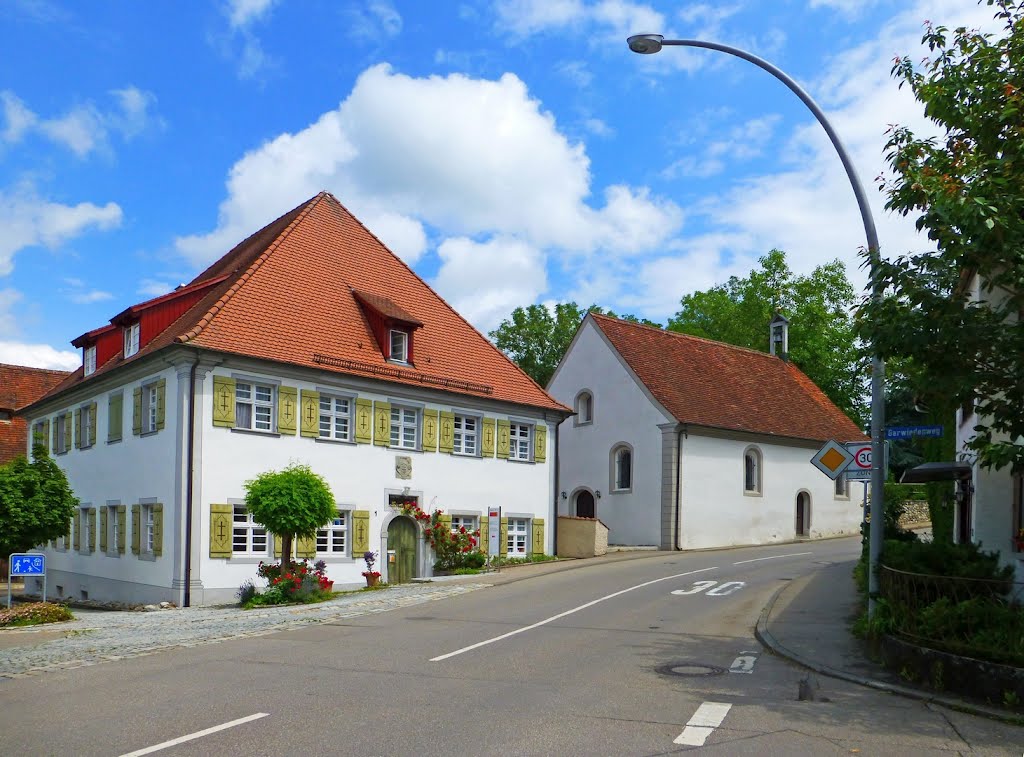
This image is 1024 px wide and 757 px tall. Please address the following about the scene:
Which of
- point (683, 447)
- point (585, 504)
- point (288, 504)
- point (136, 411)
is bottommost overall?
point (585, 504)

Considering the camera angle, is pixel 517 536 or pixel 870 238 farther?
pixel 517 536

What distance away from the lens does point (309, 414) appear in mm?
26172

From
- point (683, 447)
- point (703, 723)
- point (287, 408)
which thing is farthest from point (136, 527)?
point (703, 723)

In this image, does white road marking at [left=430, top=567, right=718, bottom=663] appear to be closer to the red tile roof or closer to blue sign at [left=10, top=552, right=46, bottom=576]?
blue sign at [left=10, top=552, right=46, bottom=576]

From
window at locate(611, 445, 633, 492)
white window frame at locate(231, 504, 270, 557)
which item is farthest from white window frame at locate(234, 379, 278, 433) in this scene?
window at locate(611, 445, 633, 492)

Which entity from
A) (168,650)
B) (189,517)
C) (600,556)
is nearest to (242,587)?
(189,517)

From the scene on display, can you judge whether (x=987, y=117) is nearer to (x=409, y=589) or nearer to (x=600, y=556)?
(x=409, y=589)

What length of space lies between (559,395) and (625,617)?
26.8m

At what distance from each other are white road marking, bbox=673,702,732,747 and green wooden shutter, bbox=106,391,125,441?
2234 centimetres

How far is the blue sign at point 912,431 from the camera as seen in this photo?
12497 millimetres

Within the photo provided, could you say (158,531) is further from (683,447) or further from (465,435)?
(683,447)

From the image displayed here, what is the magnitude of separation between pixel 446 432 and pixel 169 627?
12859mm

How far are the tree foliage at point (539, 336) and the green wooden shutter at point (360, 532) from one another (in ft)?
116

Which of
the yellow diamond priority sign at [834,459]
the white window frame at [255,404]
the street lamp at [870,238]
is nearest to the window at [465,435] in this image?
the white window frame at [255,404]
